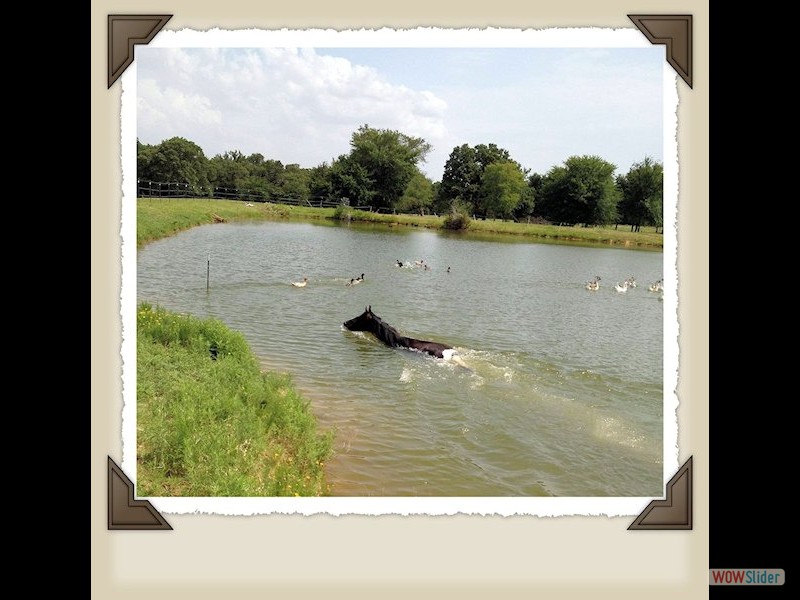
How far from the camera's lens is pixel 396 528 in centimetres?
611

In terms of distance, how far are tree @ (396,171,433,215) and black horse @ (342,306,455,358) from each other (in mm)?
56208

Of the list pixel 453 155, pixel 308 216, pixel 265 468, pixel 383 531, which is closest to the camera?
pixel 383 531

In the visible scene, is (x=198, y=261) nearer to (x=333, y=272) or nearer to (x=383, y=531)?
(x=333, y=272)

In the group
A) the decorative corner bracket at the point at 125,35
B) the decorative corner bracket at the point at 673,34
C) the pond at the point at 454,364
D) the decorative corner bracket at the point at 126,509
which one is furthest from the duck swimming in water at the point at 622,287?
the decorative corner bracket at the point at 126,509

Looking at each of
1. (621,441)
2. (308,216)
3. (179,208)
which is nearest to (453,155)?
(308,216)

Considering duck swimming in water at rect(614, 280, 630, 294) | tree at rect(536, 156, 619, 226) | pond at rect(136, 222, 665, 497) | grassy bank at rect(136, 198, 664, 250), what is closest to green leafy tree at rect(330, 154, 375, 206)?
grassy bank at rect(136, 198, 664, 250)

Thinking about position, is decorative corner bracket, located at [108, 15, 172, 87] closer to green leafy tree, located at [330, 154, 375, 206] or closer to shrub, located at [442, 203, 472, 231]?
shrub, located at [442, 203, 472, 231]

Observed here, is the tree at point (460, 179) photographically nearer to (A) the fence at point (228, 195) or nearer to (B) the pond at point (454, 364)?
(A) the fence at point (228, 195)

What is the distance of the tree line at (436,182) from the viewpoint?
202 ft

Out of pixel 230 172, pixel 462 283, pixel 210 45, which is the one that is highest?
pixel 230 172

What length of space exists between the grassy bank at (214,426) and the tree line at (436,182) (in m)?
47.9

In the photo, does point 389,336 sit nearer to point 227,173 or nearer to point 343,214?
point 343,214

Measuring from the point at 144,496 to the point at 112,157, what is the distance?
3.53 m

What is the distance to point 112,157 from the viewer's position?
648cm
